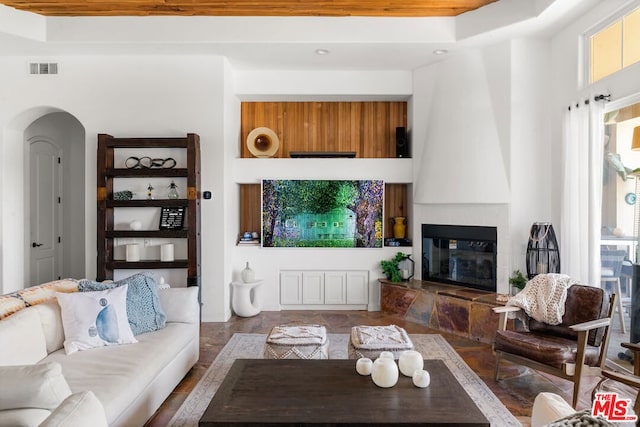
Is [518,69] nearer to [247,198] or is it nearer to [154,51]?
[247,198]

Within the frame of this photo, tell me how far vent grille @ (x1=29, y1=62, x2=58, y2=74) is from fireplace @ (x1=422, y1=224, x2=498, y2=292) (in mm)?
4703

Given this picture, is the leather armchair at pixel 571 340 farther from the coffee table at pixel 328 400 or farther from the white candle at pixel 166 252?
the white candle at pixel 166 252

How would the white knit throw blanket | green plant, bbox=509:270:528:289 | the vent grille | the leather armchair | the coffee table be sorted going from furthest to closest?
the vent grille, green plant, bbox=509:270:528:289, the white knit throw blanket, the leather armchair, the coffee table

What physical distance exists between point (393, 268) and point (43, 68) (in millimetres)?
4669

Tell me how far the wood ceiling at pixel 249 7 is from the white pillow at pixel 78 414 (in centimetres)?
366

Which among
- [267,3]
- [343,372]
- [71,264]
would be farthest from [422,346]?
[71,264]

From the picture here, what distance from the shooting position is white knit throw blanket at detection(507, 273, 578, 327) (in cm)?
307

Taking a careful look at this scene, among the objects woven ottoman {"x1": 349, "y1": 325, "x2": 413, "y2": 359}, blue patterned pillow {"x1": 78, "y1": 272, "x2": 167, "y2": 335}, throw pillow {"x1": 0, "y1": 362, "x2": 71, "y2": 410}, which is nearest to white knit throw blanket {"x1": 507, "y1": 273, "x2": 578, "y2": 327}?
woven ottoman {"x1": 349, "y1": 325, "x2": 413, "y2": 359}

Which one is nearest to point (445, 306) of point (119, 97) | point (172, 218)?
point (172, 218)

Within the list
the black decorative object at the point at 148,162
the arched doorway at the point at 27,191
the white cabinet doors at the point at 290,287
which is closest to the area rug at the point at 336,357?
the white cabinet doors at the point at 290,287

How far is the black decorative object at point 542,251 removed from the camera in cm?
393

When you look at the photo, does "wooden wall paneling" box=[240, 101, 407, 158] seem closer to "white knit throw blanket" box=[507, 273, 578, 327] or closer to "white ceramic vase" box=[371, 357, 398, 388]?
"white knit throw blanket" box=[507, 273, 578, 327]

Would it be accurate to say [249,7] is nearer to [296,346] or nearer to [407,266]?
[296,346]

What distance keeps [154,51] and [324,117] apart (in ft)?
7.30
